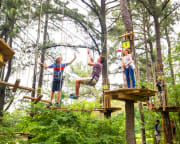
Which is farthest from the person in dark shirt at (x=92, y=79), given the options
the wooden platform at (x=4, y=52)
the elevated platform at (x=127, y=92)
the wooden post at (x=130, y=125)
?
the wooden platform at (x=4, y=52)

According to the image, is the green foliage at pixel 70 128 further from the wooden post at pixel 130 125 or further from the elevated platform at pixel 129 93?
the elevated platform at pixel 129 93

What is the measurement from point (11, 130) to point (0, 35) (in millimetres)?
3736

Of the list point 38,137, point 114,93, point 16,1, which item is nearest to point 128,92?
point 114,93

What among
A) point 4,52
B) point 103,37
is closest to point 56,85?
point 4,52

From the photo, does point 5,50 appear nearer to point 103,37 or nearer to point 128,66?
point 128,66

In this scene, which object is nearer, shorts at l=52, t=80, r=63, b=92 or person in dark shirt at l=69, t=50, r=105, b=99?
shorts at l=52, t=80, r=63, b=92

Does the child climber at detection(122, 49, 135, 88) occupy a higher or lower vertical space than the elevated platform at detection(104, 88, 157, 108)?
higher

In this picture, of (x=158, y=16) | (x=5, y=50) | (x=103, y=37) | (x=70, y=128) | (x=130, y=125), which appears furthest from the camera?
(x=103, y=37)

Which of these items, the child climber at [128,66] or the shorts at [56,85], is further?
the shorts at [56,85]

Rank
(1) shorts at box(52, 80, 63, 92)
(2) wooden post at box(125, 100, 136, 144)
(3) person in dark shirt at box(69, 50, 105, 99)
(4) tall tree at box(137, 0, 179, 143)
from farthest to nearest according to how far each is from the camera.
Result: (4) tall tree at box(137, 0, 179, 143) → (3) person in dark shirt at box(69, 50, 105, 99) → (1) shorts at box(52, 80, 63, 92) → (2) wooden post at box(125, 100, 136, 144)

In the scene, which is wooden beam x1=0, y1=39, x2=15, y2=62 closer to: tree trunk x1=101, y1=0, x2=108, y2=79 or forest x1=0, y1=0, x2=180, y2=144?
forest x1=0, y1=0, x2=180, y2=144

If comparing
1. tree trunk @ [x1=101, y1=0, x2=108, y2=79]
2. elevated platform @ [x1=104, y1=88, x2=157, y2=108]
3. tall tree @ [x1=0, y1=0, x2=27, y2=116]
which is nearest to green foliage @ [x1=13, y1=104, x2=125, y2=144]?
elevated platform @ [x1=104, y1=88, x2=157, y2=108]

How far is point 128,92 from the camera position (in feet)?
12.6

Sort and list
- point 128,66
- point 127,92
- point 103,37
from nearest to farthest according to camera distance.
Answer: point 127,92
point 128,66
point 103,37
